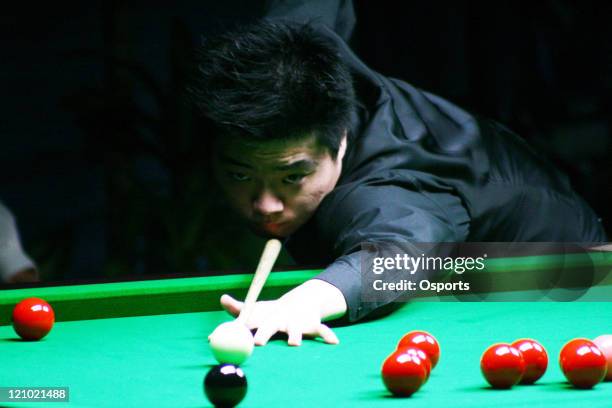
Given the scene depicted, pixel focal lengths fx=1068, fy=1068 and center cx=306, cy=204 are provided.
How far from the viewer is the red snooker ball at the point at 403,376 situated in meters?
1.67

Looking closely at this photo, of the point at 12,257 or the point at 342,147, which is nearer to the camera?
the point at 342,147

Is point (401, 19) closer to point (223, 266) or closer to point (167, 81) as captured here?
point (167, 81)

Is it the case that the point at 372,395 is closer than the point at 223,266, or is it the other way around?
the point at 372,395

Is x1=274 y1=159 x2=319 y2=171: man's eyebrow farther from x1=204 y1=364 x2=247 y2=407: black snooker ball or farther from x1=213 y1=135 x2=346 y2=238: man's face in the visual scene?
x1=204 y1=364 x2=247 y2=407: black snooker ball

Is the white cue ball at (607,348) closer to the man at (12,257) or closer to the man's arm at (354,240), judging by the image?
the man's arm at (354,240)

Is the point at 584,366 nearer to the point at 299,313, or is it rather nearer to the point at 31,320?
the point at 299,313

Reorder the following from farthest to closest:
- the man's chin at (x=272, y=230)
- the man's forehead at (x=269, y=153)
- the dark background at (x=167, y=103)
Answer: the dark background at (x=167, y=103) → the man's chin at (x=272, y=230) → the man's forehead at (x=269, y=153)

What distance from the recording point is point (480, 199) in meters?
3.73

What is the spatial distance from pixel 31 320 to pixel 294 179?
1.21 m

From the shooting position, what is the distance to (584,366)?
1710 millimetres

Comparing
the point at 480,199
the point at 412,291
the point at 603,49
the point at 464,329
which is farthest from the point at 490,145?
the point at 603,49

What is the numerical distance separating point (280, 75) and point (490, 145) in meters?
1.13

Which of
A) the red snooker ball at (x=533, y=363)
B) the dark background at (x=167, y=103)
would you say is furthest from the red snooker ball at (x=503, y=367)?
the dark background at (x=167, y=103)

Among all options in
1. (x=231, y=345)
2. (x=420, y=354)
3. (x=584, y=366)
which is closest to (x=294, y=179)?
(x=231, y=345)
